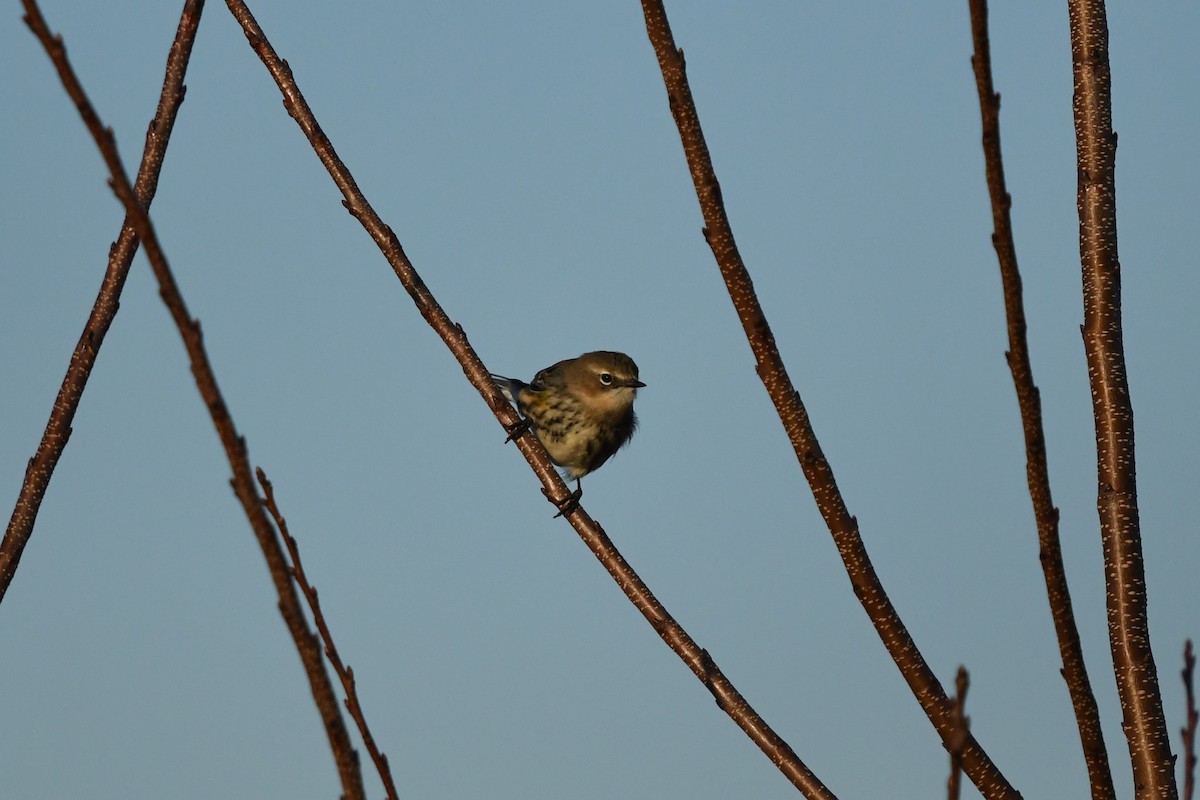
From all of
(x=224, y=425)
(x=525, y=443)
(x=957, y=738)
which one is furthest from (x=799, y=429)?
(x=525, y=443)

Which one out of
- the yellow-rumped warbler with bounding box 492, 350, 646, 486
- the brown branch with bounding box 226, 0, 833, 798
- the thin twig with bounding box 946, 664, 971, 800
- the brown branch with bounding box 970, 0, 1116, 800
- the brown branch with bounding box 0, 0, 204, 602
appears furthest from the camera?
the yellow-rumped warbler with bounding box 492, 350, 646, 486

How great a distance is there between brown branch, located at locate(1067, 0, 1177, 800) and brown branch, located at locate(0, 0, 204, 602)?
2.75 m

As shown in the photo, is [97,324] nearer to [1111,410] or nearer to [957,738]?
[1111,410]

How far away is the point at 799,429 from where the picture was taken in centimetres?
360

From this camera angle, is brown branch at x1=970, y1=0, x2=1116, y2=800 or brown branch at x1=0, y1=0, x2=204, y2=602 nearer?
brown branch at x1=970, y1=0, x2=1116, y2=800

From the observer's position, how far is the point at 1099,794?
3.12 metres

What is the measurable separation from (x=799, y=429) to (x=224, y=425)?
1890 millimetres

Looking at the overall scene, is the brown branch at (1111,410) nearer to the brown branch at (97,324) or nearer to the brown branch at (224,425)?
the brown branch at (224,425)

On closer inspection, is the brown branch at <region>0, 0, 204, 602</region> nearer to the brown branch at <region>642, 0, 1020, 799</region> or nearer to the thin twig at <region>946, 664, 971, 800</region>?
the brown branch at <region>642, 0, 1020, 799</region>

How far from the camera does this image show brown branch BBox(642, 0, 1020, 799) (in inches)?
134

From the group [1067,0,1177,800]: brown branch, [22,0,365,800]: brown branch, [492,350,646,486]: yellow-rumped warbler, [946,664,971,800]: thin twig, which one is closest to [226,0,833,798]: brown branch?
[1067,0,1177,800]: brown branch

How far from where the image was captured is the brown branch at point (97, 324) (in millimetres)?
4348

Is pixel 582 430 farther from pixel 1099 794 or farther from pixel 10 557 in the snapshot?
pixel 1099 794

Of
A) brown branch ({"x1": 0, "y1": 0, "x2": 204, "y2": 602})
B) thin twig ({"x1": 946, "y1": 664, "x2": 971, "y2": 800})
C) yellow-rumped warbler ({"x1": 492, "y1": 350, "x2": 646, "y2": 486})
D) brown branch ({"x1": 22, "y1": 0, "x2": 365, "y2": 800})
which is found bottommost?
thin twig ({"x1": 946, "y1": 664, "x2": 971, "y2": 800})
